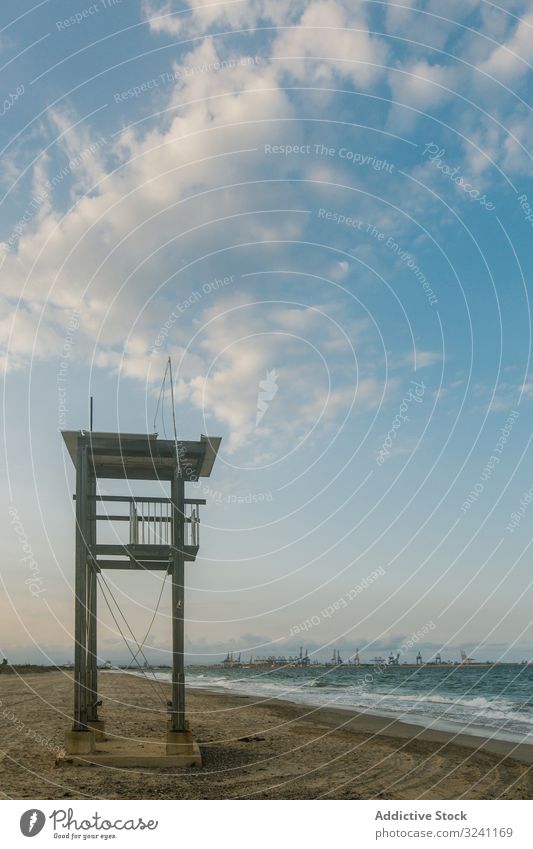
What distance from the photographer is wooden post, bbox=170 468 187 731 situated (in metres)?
15.7

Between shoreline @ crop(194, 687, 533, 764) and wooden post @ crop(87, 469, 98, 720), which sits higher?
wooden post @ crop(87, 469, 98, 720)

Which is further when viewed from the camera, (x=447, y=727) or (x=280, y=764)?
(x=447, y=727)

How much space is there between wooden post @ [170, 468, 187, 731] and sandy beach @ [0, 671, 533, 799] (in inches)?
47.4

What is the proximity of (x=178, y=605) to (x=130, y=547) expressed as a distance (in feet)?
4.83

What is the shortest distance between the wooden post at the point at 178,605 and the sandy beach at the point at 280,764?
120cm

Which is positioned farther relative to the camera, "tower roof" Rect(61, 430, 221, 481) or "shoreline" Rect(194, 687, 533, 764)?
"shoreline" Rect(194, 687, 533, 764)

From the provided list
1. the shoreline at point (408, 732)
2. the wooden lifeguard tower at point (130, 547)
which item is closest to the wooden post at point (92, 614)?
the wooden lifeguard tower at point (130, 547)

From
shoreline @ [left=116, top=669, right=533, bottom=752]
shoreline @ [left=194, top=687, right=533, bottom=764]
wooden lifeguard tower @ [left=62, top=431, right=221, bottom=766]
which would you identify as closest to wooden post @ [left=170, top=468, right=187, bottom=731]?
wooden lifeguard tower @ [left=62, top=431, right=221, bottom=766]

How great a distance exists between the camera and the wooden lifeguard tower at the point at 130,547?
51.5ft

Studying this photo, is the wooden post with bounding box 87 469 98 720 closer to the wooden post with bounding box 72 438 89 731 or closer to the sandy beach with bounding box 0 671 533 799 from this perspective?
the wooden post with bounding box 72 438 89 731

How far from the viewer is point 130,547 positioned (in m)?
16.1

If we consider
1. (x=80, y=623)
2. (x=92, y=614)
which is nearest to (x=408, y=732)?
(x=92, y=614)

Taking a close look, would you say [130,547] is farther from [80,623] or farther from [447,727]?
[447,727]

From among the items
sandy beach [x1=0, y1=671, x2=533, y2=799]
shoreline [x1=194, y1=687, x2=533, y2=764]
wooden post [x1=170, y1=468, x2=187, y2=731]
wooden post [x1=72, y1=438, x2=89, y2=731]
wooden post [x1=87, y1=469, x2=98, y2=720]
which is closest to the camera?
sandy beach [x1=0, y1=671, x2=533, y2=799]
